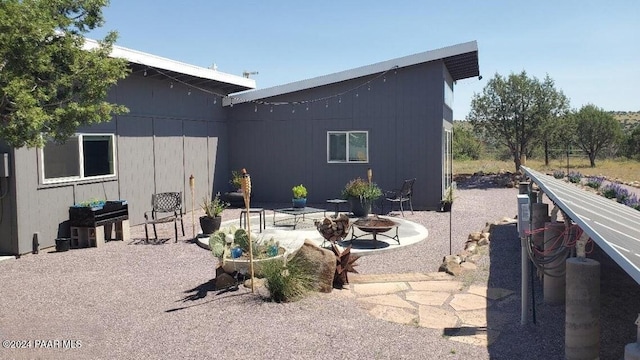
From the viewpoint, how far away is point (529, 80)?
2170 cm

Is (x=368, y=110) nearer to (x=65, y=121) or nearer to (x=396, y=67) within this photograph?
(x=396, y=67)

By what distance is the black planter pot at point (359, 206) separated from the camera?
1126 cm

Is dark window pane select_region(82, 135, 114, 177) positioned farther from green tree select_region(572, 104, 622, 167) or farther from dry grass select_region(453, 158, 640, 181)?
green tree select_region(572, 104, 622, 167)

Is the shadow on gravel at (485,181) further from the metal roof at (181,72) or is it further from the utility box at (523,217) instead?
the utility box at (523,217)

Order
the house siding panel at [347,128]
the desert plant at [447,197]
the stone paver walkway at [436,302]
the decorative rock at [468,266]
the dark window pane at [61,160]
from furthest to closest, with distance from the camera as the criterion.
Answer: the house siding panel at [347,128], the desert plant at [447,197], the dark window pane at [61,160], the decorative rock at [468,266], the stone paver walkway at [436,302]

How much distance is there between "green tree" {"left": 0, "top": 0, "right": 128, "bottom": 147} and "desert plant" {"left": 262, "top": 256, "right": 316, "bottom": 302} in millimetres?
2680

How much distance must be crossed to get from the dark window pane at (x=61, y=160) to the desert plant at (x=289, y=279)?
512cm

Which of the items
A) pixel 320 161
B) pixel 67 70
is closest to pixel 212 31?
pixel 320 161

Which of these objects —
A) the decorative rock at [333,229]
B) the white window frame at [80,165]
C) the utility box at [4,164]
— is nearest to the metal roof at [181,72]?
the white window frame at [80,165]

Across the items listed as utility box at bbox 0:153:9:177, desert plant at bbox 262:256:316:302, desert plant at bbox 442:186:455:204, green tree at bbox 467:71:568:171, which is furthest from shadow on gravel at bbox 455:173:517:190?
utility box at bbox 0:153:9:177

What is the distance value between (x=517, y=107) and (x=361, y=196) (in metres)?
13.6

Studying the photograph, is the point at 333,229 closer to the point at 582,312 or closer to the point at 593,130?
the point at 582,312

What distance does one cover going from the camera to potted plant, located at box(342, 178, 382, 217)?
1116 cm

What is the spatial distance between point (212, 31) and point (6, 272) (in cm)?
824
